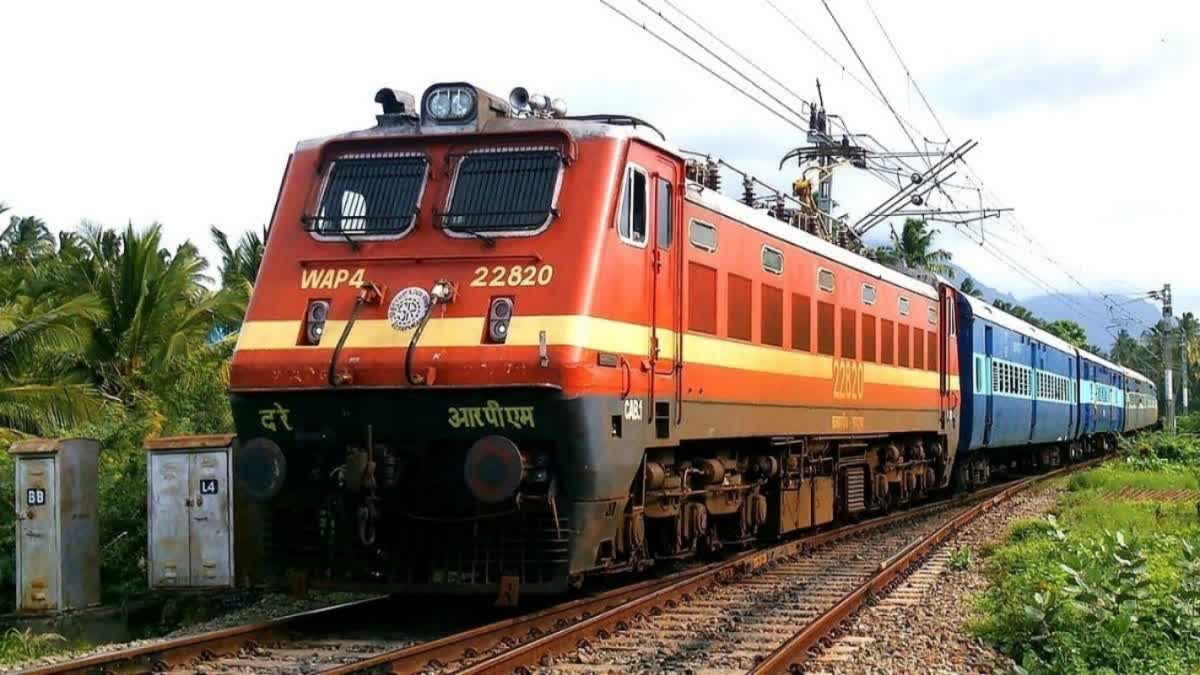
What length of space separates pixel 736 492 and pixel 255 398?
5.00m

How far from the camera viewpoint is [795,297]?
13.3 metres

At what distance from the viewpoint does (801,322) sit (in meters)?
13.5

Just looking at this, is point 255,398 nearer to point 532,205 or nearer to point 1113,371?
point 532,205

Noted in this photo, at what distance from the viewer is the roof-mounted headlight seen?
9.83m

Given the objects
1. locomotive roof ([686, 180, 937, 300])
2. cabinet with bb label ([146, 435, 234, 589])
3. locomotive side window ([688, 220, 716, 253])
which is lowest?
cabinet with bb label ([146, 435, 234, 589])

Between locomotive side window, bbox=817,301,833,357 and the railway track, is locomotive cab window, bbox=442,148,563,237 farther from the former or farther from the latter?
locomotive side window, bbox=817,301,833,357

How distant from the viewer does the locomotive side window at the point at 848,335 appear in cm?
1493

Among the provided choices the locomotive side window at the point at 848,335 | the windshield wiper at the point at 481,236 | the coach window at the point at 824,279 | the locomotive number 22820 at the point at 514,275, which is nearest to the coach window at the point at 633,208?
the locomotive number 22820 at the point at 514,275

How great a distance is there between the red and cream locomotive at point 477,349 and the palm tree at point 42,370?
9834mm

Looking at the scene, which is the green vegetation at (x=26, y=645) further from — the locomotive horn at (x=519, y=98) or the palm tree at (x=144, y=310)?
the palm tree at (x=144, y=310)

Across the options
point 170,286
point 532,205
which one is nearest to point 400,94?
point 532,205

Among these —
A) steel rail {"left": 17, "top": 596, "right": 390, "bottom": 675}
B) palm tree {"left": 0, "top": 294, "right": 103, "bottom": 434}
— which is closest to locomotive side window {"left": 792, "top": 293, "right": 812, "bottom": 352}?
steel rail {"left": 17, "top": 596, "right": 390, "bottom": 675}

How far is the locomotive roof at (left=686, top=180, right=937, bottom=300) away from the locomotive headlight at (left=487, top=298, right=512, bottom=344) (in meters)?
2.38

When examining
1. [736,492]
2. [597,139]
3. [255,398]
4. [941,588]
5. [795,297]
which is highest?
[597,139]
